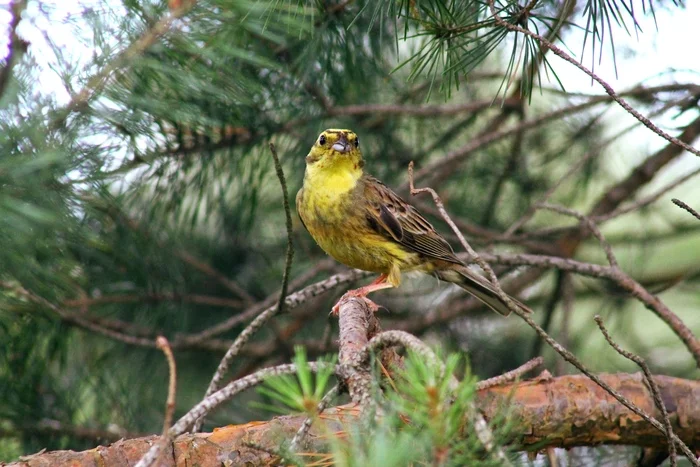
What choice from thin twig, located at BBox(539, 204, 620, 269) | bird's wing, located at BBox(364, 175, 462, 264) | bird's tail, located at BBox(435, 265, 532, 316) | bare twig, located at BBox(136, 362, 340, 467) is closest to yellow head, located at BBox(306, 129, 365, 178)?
bird's wing, located at BBox(364, 175, 462, 264)

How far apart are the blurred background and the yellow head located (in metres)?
0.13

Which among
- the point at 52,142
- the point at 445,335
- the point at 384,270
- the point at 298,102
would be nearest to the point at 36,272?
the point at 52,142

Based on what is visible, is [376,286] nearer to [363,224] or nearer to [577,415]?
[363,224]

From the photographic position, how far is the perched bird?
14.8 ft

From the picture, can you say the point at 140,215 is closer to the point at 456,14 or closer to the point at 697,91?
the point at 456,14

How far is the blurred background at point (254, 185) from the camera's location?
2875 millimetres

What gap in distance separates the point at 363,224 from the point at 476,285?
35.7 inches

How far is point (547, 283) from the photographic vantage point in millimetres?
5906

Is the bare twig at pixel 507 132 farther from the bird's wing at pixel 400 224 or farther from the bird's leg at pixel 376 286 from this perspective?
the bird's leg at pixel 376 286

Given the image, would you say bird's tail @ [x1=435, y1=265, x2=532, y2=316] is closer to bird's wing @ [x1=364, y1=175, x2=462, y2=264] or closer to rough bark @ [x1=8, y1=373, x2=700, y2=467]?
bird's wing @ [x1=364, y1=175, x2=462, y2=264]

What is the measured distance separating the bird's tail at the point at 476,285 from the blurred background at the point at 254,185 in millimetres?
167

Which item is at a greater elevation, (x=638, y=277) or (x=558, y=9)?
(x=558, y=9)

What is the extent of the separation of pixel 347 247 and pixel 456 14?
6.15 feet

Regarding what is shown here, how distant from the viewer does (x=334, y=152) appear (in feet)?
14.4
